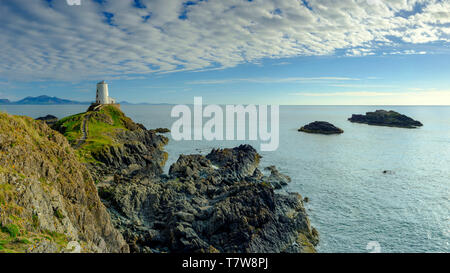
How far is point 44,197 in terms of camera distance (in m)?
15.0

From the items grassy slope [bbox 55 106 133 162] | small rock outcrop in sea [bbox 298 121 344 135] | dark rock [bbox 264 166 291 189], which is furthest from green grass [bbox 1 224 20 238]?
small rock outcrop in sea [bbox 298 121 344 135]

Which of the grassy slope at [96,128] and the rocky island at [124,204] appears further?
the grassy slope at [96,128]

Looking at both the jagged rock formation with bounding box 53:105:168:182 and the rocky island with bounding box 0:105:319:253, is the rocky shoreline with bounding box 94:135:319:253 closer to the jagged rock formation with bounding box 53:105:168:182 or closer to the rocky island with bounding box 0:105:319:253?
the rocky island with bounding box 0:105:319:253

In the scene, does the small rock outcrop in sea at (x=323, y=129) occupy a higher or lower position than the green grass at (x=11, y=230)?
higher

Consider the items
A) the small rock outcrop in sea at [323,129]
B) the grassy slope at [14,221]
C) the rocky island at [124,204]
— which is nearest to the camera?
the grassy slope at [14,221]

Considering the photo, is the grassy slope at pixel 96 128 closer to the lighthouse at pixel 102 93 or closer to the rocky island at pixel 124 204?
the rocky island at pixel 124 204

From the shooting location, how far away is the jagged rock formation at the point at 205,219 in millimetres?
29234

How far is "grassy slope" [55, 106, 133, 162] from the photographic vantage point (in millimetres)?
63441

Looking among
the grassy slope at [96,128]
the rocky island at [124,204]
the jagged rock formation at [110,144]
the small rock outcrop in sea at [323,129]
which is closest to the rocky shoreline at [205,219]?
the rocky island at [124,204]

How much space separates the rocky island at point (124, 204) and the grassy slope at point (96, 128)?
2.41ft

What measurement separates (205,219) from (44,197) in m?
21.4

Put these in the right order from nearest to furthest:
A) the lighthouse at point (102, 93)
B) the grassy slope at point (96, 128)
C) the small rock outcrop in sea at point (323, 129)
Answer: the grassy slope at point (96, 128), the lighthouse at point (102, 93), the small rock outcrop in sea at point (323, 129)

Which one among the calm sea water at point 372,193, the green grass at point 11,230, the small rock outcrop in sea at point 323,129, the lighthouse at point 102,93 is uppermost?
the lighthouse at point 102,93

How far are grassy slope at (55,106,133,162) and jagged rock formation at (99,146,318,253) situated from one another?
2234cm
